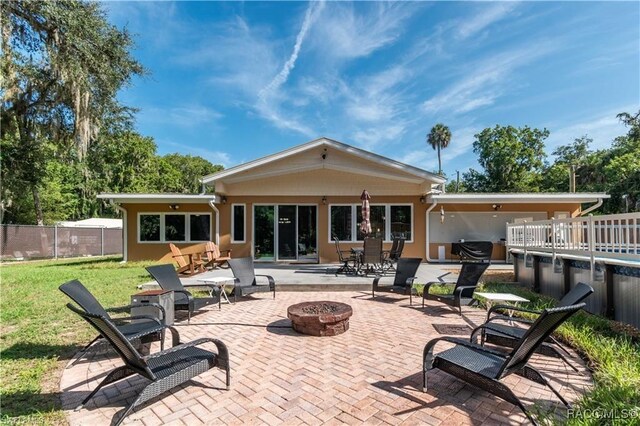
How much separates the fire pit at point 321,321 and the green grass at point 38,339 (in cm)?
270

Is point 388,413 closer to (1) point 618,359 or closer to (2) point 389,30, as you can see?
(1) point 618,359

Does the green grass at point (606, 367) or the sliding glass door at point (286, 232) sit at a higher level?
the sliding glass door at point (286, 232)

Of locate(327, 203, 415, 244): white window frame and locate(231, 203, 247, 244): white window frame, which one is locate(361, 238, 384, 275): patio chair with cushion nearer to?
locate(327, 203, 415, 244): white window frame

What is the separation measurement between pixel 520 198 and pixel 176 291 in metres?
12.7

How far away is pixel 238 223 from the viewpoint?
508 inches

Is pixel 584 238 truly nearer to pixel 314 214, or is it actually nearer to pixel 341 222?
pixel 341 222

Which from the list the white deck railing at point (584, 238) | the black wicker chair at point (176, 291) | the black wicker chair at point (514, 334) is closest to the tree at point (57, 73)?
the black wicker chair at point (176, 291)

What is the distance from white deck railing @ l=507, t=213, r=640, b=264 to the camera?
5.03 meters

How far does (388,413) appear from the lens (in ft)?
8.50

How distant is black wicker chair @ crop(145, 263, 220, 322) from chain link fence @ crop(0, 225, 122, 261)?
16484mm

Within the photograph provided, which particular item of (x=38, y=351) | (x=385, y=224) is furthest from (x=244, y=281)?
(x=385, y=224)

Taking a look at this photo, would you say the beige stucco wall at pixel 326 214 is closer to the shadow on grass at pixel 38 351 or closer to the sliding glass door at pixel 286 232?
the sliding glass door at pixel 286 232

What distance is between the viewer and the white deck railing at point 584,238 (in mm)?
5029

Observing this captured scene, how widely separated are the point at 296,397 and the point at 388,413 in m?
0.81
